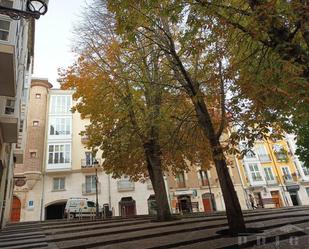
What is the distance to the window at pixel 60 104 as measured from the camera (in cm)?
3269

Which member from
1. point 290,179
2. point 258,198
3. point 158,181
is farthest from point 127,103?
point 290,179

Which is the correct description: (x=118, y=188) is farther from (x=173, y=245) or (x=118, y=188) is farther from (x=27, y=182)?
(x=173, y=245)

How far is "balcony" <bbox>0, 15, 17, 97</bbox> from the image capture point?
6.12m

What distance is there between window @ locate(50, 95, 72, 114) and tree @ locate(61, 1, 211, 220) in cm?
2092

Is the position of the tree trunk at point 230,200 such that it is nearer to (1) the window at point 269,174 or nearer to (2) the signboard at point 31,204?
(2) the signboard at point 31,204

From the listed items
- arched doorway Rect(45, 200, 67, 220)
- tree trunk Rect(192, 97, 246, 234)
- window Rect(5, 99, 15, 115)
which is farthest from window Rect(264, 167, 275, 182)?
window Rect(5, 99, 15, 115)

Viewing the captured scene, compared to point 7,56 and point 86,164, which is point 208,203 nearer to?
point 86,164

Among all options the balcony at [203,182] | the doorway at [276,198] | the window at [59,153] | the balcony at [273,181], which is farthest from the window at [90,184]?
the doorway at [276,198]

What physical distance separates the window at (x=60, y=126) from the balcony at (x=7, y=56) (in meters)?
25.2

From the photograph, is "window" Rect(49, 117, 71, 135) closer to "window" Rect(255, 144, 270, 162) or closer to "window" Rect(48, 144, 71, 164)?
"window" Rect(48, 144, 71, 164)

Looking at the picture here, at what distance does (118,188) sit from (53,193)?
754cm

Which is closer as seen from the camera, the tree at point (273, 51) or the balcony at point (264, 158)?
the tree at point (273, 51)

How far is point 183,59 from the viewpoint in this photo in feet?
35.6

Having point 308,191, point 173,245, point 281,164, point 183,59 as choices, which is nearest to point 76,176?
point 183,59
